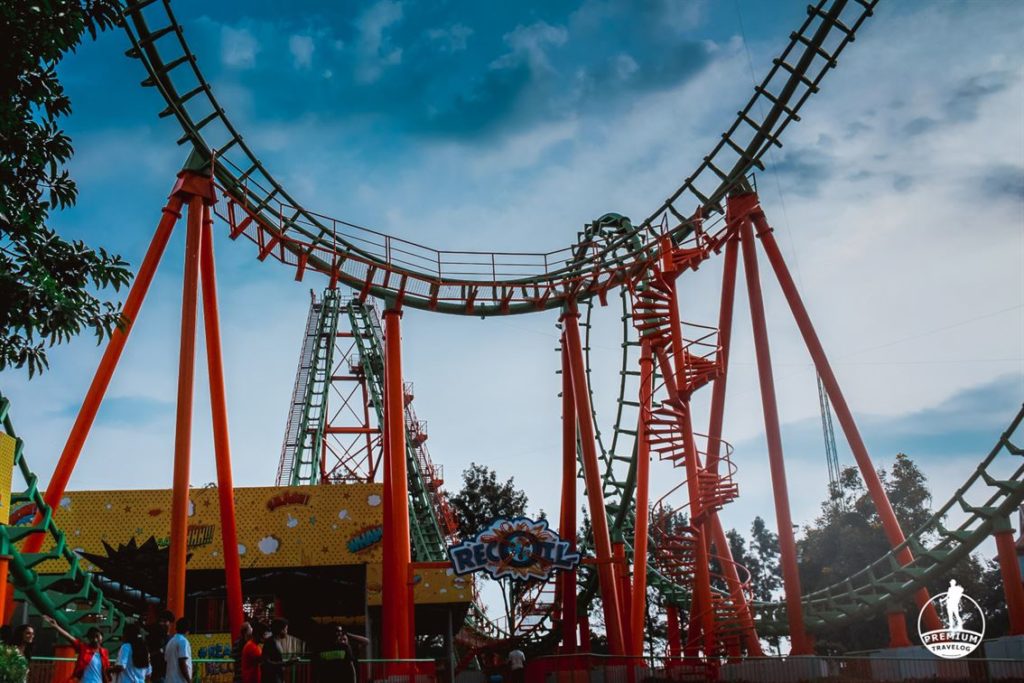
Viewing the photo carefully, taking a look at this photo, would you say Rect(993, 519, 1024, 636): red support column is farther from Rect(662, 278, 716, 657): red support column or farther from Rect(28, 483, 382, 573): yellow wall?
Rect(28, 483, 382, 573): yellow wall

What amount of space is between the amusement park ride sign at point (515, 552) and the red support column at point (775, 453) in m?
4.37

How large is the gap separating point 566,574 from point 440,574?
4849 millimetres

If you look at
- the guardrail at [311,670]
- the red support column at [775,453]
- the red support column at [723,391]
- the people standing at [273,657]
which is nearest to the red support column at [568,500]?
the red support column at [723,391]

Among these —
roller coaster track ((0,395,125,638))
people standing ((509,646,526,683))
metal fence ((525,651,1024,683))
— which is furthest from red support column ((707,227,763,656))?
roller coaster track ((0,395,125,638))

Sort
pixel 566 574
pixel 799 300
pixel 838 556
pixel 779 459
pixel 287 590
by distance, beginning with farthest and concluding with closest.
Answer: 1. pixel 838 556
2. pixel 287 590
3. pixel 566 574
4. pixel 799 300
5. pixel 779 459

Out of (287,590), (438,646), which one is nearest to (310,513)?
(287,590)

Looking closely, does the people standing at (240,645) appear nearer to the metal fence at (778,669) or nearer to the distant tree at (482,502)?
the metal fence at (778,669)

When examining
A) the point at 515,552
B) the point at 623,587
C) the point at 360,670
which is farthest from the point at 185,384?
the point at 623,587

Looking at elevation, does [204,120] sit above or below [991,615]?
above

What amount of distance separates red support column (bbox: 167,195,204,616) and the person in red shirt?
5518 mm

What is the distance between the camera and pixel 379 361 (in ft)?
117

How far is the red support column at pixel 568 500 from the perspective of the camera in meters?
21.7

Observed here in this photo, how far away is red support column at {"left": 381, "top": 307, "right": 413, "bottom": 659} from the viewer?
18.7m

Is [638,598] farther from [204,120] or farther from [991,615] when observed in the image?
[991,615]
